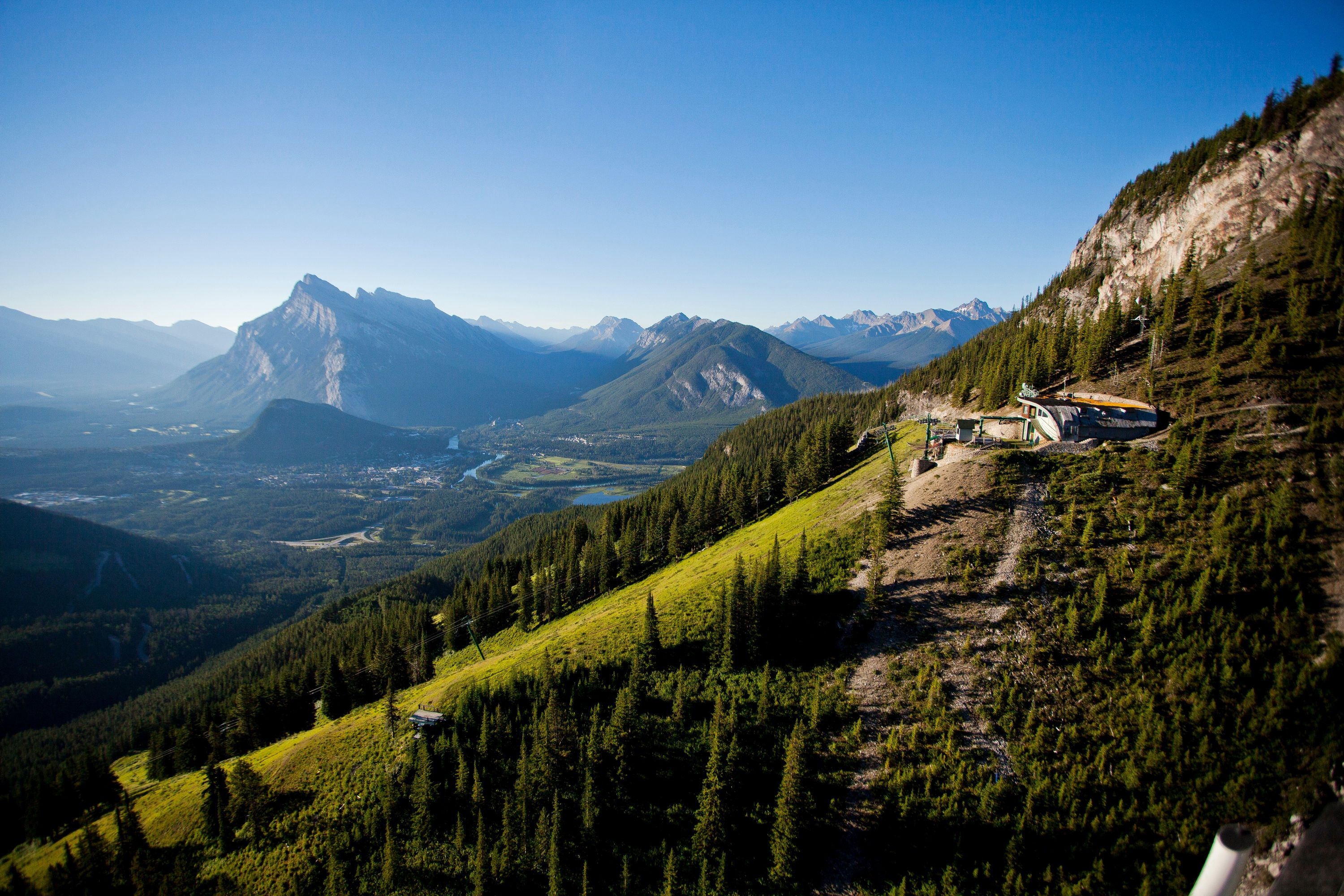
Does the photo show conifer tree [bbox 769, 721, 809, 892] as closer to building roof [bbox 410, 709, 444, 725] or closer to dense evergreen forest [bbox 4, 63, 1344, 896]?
dense evergreen forest [bbox 4, 63, 1344, 896]

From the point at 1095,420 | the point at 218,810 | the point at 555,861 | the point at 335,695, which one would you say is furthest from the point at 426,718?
the point at 1095,420

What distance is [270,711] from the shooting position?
2494 inches

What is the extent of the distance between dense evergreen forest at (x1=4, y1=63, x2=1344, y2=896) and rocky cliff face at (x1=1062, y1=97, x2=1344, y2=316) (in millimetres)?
4519

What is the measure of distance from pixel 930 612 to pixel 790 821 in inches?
778

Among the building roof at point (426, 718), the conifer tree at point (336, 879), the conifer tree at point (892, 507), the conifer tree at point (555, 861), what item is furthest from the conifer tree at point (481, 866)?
the conifer tree at point (892, 507)

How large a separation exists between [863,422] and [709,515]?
58.6 metres

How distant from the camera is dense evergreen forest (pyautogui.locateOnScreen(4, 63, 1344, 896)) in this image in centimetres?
2817

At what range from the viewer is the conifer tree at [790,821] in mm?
29703

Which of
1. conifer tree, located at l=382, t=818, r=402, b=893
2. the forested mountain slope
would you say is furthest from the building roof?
the forested mountain slope

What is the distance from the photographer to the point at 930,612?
4066cm

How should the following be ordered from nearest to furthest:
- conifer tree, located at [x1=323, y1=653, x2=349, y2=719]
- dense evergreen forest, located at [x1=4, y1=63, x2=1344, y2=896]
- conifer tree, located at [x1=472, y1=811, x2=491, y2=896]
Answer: dense evergreen forest, located at [x1=4, y1=63, x2=1344, y2=896] < conifer tree, located at [x1=472, y1=811, x2=491, y2=896] < conifer tree, located at [x1=323, y1=653, x2=349, y2=719]

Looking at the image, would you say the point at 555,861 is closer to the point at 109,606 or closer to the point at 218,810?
the point at 218,810

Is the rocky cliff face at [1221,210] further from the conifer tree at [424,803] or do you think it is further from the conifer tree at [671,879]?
the conifer tree at [424,803]

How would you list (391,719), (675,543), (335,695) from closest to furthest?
(391,719) < (335,695) < (675,543)
